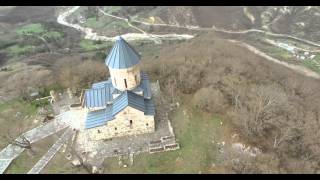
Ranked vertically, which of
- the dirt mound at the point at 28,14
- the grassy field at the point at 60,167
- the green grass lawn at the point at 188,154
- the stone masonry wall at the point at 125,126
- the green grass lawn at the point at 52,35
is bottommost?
the grassy field at the point at 60,167

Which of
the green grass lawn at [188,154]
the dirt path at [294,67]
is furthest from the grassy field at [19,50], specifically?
the green grass lawn at [188,154]

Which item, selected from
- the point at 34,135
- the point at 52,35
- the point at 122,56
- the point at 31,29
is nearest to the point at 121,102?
the point at 122,56

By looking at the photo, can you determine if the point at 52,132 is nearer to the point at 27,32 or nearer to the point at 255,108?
the point at 255,108

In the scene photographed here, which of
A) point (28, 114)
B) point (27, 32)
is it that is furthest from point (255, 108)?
point (27, 32)

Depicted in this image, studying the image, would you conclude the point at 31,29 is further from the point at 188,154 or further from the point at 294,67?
the point at 188,154

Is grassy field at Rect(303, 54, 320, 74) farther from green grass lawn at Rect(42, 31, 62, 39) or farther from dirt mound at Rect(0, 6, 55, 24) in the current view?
dirt mound at Rect(0, 6, 55, 24)

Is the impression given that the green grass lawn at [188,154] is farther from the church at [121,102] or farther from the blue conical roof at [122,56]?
the blue conical roof at [122,56]
